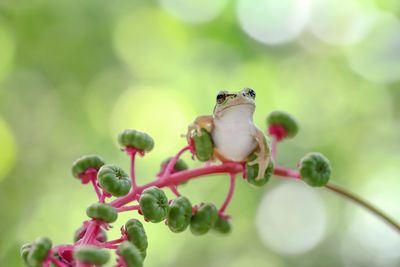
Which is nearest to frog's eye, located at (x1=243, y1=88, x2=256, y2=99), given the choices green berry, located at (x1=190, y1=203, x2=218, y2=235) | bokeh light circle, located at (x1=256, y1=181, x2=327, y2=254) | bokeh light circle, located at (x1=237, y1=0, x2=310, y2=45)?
green berry, located at (x1=190, y1=203, x2=218, y2=235)

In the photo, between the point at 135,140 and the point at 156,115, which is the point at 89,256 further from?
the point at 156,115

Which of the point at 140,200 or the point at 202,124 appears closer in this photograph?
the point at 140,200

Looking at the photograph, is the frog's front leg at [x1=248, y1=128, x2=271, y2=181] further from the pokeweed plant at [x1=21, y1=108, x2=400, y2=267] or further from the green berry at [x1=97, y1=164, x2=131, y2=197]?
the green berry at [x1=97, y1=164, x2=131, y2=197]

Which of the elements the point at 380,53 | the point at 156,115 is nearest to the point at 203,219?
the point at 156,115

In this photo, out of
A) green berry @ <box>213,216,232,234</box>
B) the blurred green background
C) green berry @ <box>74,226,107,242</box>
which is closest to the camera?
green berry @ <box>74,226,107,242</box>

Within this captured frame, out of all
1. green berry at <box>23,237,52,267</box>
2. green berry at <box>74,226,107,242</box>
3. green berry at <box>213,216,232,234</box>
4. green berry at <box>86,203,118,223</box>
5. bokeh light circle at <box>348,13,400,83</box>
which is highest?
bokeh light circle at <box>348,13,400,83</box>

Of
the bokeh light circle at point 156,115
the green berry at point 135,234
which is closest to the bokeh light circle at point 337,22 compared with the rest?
the bokeh light circle at point 156,115
